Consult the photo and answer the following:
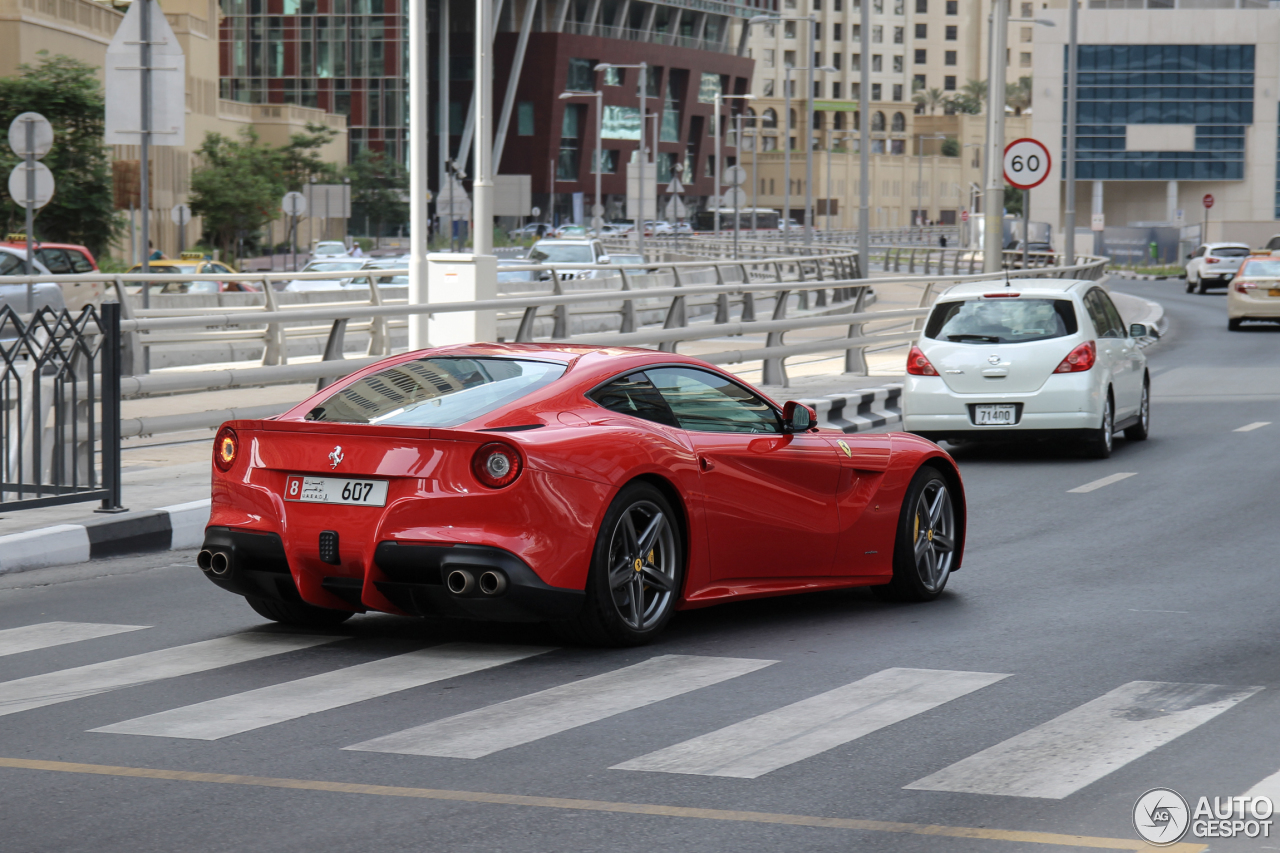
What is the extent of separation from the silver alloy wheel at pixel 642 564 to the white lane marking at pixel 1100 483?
6.41 meters

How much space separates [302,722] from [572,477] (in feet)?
5.18

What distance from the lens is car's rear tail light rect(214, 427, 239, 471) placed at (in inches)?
303

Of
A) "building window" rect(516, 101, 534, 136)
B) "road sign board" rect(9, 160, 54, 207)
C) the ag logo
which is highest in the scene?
"building window" rect(516, 101, 534, 136)

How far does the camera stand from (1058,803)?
523cm

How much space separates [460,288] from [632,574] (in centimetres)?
1024

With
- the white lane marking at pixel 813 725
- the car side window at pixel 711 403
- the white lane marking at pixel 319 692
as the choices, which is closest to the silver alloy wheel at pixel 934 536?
the car side window at pixel 711 403

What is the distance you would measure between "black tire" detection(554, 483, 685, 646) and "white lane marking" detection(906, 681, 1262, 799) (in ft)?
6.37

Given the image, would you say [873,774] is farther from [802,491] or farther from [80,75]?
[80,75]

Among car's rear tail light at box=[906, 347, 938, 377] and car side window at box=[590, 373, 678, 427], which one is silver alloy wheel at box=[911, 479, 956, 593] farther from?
car's rear tail light at box=[906, 347, 938, 377]

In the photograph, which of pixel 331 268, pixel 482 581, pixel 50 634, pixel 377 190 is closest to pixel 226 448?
pixel 50 634

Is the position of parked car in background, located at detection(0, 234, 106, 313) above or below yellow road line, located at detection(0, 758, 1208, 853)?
above

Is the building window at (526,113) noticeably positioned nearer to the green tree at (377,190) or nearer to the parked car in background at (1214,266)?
the green tree at (377,190)

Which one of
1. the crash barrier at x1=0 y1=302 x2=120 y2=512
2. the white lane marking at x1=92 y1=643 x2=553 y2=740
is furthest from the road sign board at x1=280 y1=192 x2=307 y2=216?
the white lane marking at x1=92 y1=643 x2=553 y2=740

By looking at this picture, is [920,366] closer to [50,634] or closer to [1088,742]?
[50,634]
